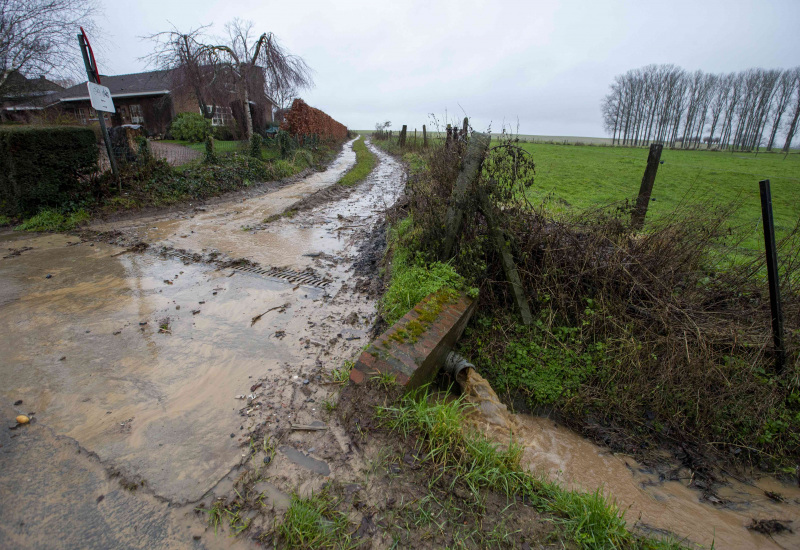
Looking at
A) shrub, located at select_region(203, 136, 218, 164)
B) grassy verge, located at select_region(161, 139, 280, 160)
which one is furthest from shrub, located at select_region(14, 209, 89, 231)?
grassy verge, located at select_region(161, 139, 280, 160)

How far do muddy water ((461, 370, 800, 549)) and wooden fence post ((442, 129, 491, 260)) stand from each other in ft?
5.47

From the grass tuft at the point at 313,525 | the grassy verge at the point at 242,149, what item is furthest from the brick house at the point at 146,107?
the grass tuft at the point at 313,525

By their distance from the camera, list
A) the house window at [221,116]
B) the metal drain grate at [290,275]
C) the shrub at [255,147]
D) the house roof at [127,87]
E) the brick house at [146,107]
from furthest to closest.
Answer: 1. the house window at [221,116]
2. the house roof at [127,87]
3. the brick house at [146,107]
4. the shrub at [255,147]
5. the metal drain grate at [290,275]

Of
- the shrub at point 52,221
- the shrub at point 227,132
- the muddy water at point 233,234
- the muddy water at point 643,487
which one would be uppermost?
the shrub at point 227,132

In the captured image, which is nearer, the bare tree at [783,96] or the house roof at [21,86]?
the house roof at [21,86]

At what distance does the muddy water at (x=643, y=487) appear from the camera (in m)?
2.37

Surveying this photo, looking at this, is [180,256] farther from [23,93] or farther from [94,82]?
[23,93]

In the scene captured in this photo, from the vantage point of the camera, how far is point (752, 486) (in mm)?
2809

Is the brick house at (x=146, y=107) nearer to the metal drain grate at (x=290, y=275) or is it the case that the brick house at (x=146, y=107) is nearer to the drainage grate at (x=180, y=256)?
the drainage grate at (x=180, y=256)

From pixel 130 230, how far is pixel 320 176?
29.1ft

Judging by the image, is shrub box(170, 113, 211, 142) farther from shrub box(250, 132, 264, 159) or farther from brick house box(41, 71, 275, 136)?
shrub box(250, 132, 264, 159)

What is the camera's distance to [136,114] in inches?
972

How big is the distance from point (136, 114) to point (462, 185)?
30223 mm

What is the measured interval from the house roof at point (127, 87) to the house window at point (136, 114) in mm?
850
